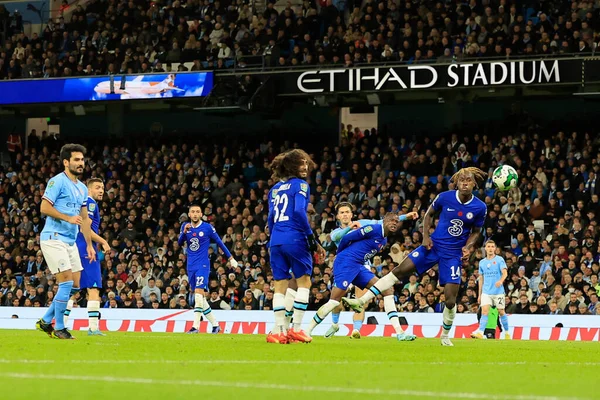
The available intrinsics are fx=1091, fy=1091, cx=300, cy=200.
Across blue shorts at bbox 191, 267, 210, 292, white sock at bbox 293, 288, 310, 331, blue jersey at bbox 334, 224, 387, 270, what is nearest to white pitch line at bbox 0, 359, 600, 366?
white sock at bbox 293, 288, 310, 331

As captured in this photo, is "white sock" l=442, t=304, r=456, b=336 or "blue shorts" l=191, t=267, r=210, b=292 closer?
"white sock" l=442, t=304, r=456, b=336

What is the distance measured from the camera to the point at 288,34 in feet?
111

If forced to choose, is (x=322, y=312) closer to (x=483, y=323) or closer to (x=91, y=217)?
(x=91, y=217)

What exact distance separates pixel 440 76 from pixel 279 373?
22452 millimetres

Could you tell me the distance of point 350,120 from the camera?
3888 cm

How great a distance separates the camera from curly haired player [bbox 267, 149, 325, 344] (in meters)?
13.0

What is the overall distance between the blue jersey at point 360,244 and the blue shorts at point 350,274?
0.21ft

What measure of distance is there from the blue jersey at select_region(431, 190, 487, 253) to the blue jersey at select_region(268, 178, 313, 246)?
2420 millimetres

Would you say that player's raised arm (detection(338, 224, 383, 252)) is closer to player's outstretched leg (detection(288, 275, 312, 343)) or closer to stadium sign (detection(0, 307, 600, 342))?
player's outstretched leg (detection(288, 275, 312, 343))

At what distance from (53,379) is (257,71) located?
84.4ft

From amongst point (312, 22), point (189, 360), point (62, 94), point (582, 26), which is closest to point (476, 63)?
point (582, 26)

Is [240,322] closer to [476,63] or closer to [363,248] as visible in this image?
[363,248]

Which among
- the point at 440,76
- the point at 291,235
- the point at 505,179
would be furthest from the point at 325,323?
the point at 291,235

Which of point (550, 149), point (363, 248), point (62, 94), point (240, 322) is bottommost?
point (240, 322)
